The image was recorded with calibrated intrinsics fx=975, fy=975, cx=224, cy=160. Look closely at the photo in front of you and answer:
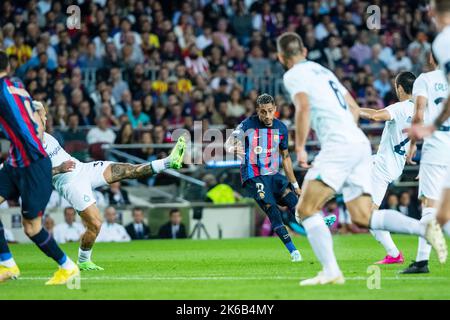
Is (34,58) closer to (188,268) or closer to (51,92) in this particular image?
(51,92)

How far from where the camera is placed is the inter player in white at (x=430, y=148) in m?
11.4

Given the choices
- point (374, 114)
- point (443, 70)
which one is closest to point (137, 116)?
point (374, 114)

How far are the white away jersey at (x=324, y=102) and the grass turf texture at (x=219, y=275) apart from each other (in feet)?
5.13

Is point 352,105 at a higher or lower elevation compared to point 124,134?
higher

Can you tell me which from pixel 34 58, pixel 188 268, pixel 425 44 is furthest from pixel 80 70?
pixel 188 268

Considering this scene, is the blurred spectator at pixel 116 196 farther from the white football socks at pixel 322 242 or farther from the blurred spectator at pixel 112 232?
the white football socks at pixel 322 242

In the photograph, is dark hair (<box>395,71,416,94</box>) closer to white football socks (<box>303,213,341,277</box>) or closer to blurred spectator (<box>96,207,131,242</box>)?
white football socks (<box>303,213,341,277</box>)

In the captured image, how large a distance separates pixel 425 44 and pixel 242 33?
5358 millimetres

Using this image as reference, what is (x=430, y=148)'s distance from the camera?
11.5m

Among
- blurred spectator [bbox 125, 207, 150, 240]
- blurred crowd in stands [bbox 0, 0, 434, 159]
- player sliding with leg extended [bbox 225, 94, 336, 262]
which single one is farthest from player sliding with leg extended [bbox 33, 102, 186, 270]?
blurred crowd in stands [bbox 0, 0, 434, 159]

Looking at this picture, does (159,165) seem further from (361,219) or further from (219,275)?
(361,219)

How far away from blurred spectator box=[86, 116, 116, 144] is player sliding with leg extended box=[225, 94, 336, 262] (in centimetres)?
845

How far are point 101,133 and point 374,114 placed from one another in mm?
11166

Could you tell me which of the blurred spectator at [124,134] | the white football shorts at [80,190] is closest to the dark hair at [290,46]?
the white football shorts at [80,190]
